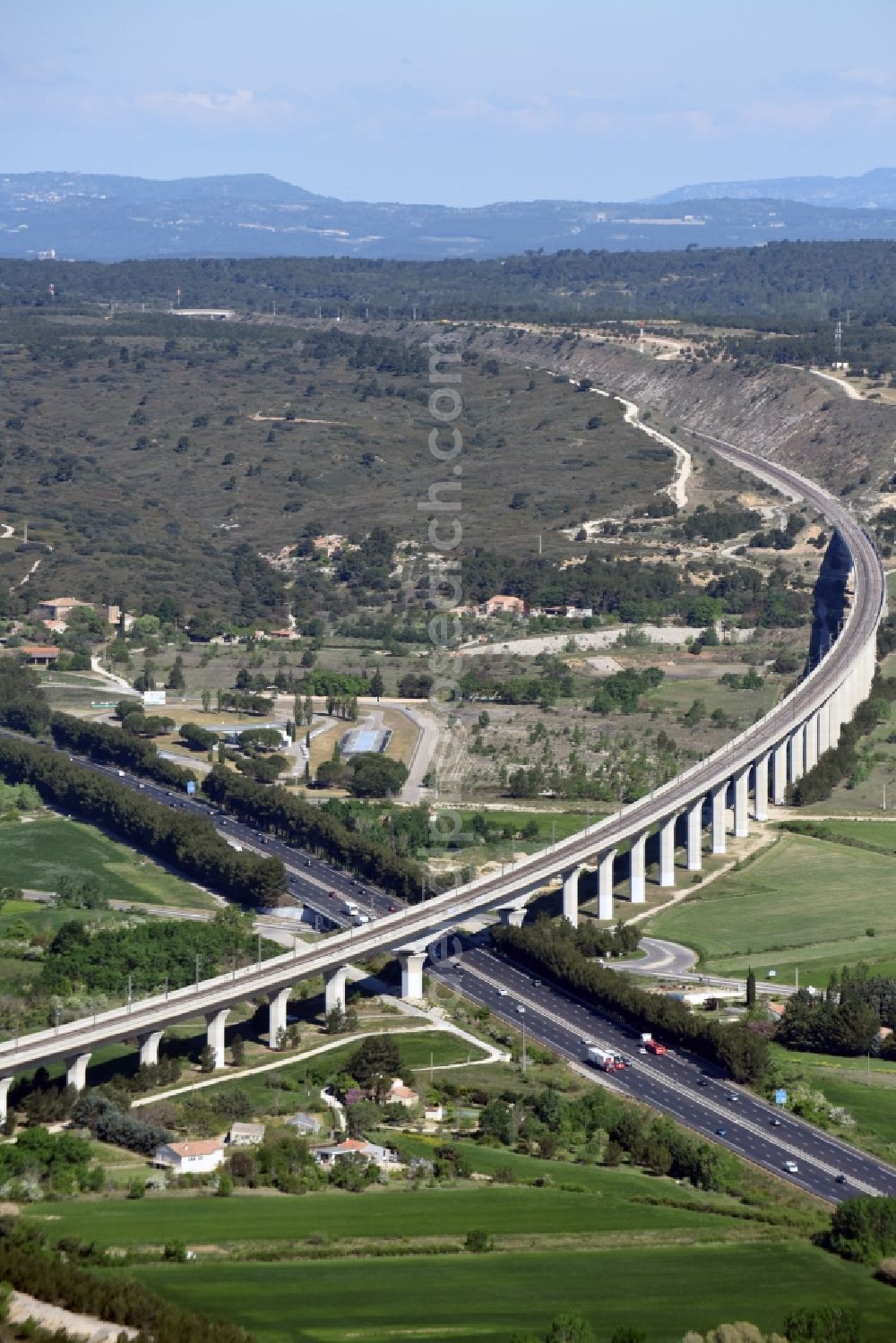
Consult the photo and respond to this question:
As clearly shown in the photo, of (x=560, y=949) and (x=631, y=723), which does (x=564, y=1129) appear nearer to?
(x=560, y=949)

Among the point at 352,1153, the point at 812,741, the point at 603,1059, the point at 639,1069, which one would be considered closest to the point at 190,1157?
the point at 352,1153

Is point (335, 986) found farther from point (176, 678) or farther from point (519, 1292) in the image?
point (176, 678)

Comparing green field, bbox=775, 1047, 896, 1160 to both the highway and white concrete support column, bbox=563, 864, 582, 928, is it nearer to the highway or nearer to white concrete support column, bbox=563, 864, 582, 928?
the highway

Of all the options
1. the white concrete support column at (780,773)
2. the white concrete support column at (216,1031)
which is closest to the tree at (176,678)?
the white concrete support column at (780,773)

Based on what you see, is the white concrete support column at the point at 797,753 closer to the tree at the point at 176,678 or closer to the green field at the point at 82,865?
the green field at the point at 82,865

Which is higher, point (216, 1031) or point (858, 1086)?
point (216, 1031)

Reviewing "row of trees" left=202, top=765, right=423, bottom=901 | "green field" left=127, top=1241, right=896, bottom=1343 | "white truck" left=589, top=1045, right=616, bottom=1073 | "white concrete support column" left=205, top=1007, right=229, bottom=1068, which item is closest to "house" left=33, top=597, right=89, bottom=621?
"row of trees" left=202, top=765, right=423, bottom=901

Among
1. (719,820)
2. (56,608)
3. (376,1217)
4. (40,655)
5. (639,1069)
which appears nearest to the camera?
(376,1217)

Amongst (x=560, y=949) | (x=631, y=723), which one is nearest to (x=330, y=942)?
(x=560, y=949)
